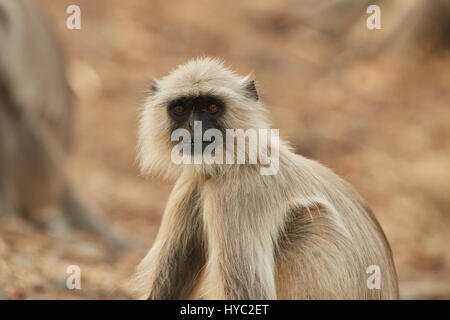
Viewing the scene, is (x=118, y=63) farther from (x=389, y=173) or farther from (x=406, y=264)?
(x=406, y=264)

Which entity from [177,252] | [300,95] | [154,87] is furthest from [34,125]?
[300,95]

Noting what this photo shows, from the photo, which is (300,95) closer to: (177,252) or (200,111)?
(177,252)

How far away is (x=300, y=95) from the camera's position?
44.9ft

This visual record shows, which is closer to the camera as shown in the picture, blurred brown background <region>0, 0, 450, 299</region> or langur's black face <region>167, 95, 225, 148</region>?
langur's black face <region>167, 95, 225, 148</region>

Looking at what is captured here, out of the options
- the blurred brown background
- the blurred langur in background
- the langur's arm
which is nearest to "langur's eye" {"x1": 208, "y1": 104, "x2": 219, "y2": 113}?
the langur's arm

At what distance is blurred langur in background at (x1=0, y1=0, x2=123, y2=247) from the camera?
789cm

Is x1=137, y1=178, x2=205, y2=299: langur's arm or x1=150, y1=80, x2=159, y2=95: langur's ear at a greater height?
x1=150, y1=80, x2=159, y2=95: langur's ear

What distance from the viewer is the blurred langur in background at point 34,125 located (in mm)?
7891

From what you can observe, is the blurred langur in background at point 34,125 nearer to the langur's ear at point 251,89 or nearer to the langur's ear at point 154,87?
the langur's ear at point 154,87

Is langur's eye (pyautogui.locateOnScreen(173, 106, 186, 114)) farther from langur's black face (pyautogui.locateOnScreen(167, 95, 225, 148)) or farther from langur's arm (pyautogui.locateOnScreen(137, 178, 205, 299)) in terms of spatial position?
langur's arm (pyautogui.locateOnScreen(137, 178, 205, 299))

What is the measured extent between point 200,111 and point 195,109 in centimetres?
3

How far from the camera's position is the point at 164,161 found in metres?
4.39

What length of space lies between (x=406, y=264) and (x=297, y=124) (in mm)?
4610
